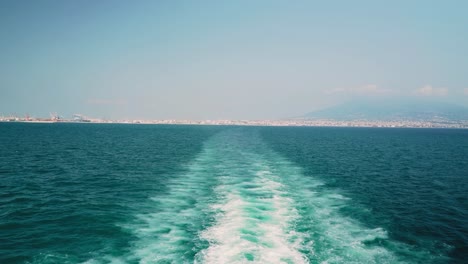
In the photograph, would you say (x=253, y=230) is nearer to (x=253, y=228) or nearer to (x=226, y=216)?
(x=253, y=228)

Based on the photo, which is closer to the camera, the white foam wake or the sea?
the white foam wake

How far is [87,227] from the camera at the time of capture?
2172 centimetres

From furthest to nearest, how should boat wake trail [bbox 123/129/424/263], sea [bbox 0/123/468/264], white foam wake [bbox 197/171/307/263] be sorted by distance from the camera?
1. sea [bbox 0/123/468/264]
2. boat wake trail [bbox 123/129/424/263]
3. white foam wake [bbox 197/171/307/263]

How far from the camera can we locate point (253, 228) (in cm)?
2167

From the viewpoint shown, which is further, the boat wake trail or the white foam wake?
the boat wake trail

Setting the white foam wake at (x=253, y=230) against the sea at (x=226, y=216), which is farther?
the sea at (x=226, y=216)

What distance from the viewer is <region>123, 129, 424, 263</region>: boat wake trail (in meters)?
17.8

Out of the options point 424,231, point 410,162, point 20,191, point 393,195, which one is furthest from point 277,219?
point 410,162

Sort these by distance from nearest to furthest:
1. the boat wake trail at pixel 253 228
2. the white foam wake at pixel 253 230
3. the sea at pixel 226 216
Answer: the white foam wake at pixel 253 230, the boat wake trail at pixel 253 228, the sea at pixel 226 216

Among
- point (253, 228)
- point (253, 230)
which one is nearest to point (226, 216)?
point (253, 228)

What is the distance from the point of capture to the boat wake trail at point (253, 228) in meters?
17.8

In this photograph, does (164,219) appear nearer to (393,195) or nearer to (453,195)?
(393,195)

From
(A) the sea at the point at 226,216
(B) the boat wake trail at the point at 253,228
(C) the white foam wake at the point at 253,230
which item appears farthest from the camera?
(A) the sea at the point at 226,216

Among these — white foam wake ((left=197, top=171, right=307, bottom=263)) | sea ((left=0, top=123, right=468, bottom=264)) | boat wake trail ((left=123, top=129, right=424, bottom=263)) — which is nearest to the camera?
white foam wake ((left=197, top=171, right=307, bottom=263))
